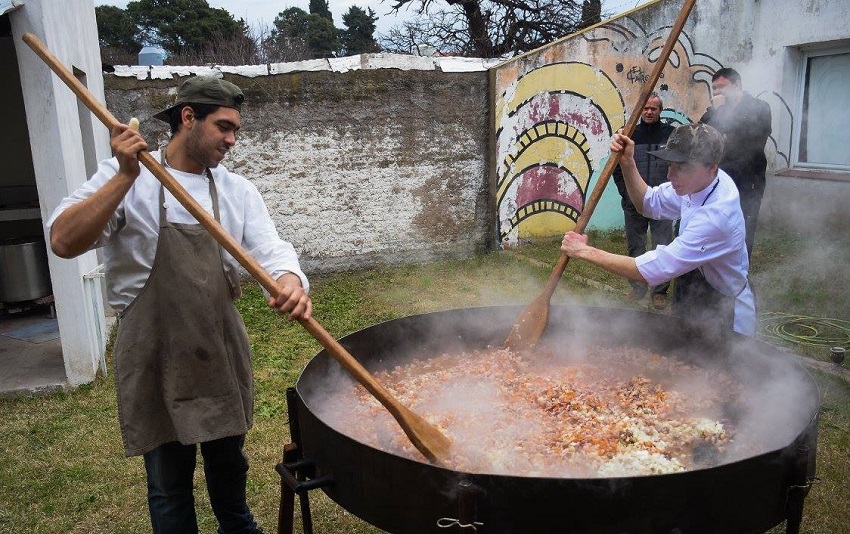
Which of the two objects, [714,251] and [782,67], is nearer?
[714,251]

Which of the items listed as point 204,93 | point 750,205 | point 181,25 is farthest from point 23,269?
point 181,25

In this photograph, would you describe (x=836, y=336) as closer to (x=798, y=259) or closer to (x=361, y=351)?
(x=798, y=259)

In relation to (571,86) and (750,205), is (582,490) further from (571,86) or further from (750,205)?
(571,86)

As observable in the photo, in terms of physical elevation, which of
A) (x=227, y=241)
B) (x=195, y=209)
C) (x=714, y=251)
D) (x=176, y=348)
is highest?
(x=195, y=209)

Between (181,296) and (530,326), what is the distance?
194cm

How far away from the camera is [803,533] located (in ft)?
10.1

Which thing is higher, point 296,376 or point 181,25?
point 181,25

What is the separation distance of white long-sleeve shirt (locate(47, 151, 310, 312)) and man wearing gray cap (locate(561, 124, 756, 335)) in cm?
166

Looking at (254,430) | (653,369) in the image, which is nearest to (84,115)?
(254,430)

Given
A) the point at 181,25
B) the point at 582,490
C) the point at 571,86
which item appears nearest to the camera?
the point at 582,490

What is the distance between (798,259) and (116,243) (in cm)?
784

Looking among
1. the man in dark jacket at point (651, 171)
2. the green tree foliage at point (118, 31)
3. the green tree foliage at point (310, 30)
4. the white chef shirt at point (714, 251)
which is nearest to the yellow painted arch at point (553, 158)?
the man in dark jacket at point (651, 171)

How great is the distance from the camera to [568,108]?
28.6 ft

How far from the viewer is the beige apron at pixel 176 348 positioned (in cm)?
232
